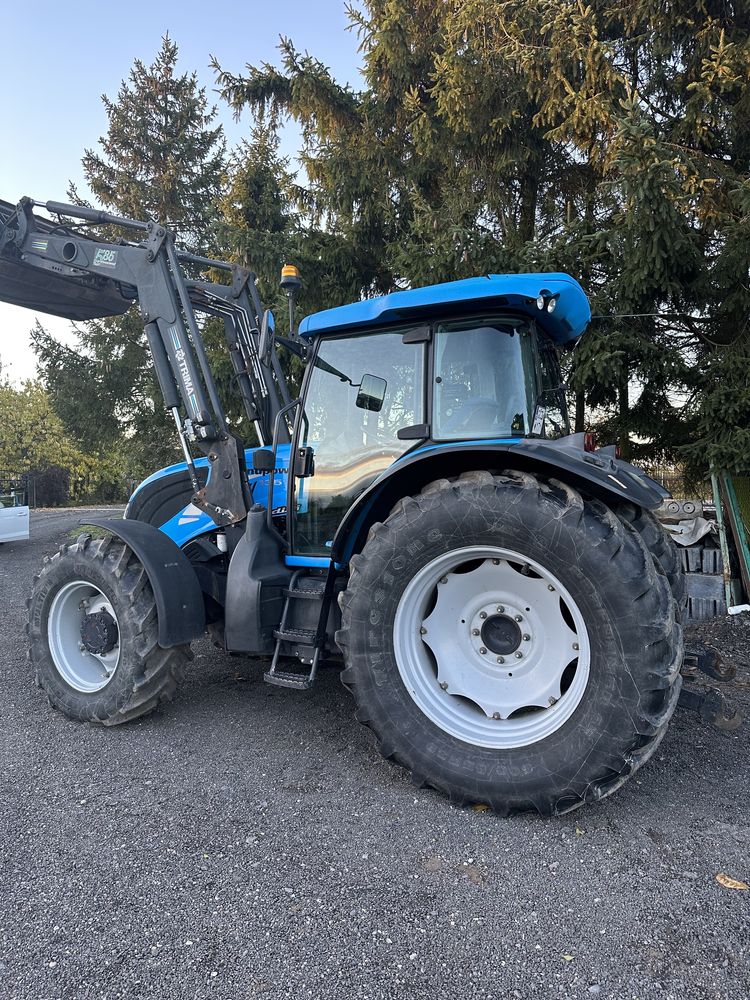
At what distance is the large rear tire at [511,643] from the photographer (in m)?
2.42

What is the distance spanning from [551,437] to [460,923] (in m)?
2.38

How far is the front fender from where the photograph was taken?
2.60 m

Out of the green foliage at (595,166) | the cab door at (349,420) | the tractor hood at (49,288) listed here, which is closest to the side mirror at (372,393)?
the cab door at (349,420)

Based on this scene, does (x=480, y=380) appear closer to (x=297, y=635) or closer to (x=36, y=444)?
(x=297, y=635)

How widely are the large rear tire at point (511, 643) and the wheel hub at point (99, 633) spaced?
155 cm

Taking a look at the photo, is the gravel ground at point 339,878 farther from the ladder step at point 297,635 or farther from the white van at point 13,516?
the white van at point 13,516

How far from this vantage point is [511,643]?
283 centimetres

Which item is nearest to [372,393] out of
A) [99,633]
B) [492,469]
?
[492,469]

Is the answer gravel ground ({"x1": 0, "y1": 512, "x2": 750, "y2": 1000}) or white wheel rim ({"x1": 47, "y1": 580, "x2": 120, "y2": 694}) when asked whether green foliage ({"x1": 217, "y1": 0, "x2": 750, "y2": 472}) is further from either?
white wheel rim ({"x1": 47, "y1": 580, "x2": 120, "y2": 694})

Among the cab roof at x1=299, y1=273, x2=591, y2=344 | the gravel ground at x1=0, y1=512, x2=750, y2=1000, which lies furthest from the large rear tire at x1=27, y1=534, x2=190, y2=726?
the cab roof at x1=299, y1=273, x2=591, y2=344

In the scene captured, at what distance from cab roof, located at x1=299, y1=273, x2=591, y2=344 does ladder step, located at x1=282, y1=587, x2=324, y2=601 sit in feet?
4.65

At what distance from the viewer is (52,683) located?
3.69 m

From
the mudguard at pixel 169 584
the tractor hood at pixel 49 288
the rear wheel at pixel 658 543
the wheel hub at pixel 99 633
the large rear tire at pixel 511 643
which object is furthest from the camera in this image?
the tractor hood at pixel 49 288

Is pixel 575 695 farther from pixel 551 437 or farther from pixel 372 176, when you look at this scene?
pixel 372 176
